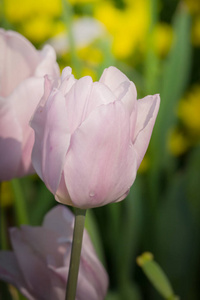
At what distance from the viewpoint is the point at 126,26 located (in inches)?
56.9

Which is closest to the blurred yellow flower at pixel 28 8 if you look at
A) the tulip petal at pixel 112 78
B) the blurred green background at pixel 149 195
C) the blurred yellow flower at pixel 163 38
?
the blurred green background at pixel 149 195

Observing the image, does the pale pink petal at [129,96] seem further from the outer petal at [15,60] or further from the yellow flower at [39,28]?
the yellow flower at [39,28]

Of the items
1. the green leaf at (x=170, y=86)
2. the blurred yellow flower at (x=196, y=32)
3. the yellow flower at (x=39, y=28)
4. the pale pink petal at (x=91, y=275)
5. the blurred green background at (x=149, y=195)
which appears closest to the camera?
the pale pink petal at (x=91, y=275)

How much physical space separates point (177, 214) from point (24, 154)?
51 cm

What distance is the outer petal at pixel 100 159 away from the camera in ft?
1.03

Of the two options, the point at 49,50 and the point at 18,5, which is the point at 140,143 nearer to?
the point at 49,50

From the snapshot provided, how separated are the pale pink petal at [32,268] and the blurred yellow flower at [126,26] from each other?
1.00m

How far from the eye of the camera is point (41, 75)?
43 cm

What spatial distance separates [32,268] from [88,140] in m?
0.15

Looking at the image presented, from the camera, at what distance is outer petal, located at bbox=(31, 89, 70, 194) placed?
0.31 meters

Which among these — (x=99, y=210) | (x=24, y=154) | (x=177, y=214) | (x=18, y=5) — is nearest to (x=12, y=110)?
(x=24, y=154)

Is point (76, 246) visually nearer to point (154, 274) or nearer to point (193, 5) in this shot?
point (154, 274)

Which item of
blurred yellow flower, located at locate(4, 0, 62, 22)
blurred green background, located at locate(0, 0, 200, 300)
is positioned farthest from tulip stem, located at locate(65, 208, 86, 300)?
blurred yellow flower, located at locate(4, 0, 62, 22)

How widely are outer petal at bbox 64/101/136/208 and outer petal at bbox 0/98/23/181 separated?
90 mm
